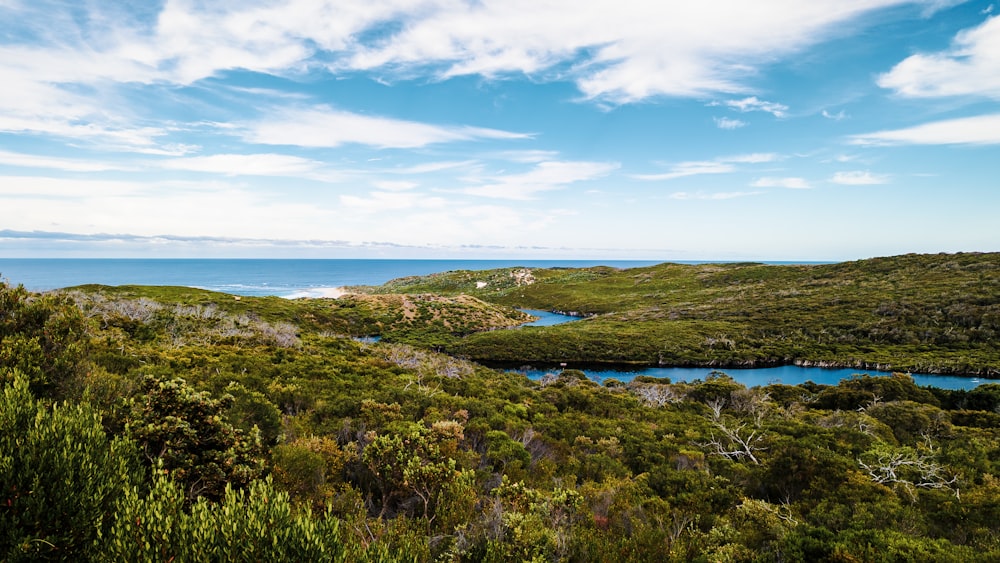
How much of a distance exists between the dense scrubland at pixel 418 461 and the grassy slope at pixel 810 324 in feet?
85.9

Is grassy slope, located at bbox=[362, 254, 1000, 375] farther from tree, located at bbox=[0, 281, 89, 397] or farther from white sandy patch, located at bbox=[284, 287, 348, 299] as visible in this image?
white sandy patch, located at bbox=[284, 287, 348, 299]

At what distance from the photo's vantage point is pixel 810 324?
7831cm

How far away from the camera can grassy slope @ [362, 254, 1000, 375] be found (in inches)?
2493

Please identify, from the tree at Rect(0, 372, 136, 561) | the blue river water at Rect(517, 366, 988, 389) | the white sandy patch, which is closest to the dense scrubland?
the tree at Rect(0, 372, 136, 561)

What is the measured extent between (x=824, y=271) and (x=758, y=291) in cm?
2902

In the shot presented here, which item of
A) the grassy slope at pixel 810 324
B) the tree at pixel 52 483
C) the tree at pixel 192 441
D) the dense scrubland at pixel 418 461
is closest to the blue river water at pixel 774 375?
the grassy slope at pixel 810 324

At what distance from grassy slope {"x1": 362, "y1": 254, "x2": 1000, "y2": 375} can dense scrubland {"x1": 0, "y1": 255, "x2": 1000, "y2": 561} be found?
26.2 metres

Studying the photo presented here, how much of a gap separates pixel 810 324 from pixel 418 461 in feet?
298

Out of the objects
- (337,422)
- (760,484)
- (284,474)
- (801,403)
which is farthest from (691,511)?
(801,403)

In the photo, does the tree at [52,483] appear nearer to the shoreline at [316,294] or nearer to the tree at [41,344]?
the tree at [41,344]

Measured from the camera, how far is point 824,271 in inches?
5034

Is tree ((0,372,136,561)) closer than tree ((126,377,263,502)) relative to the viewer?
Yes

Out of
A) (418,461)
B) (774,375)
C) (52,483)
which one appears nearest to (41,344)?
(52,483)

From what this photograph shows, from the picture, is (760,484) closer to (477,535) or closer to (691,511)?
(691,511)
